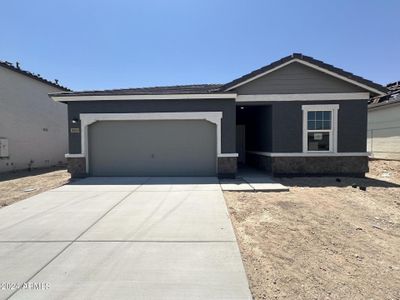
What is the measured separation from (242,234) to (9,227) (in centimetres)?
445

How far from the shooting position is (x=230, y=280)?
10.6 feet

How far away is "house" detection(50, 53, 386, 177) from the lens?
10367mm

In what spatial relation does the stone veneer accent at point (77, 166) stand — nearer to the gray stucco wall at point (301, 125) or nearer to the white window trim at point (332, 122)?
the gray stucco wall at point (301, 125)

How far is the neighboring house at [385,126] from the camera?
49.1 feet

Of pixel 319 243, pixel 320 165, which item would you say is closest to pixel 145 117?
pixel 320 165

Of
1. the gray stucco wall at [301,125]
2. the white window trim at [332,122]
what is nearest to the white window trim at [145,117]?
the gray stucco wall at [301,125]

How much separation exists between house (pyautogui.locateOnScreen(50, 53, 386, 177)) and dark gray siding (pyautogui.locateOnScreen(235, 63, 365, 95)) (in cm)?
4

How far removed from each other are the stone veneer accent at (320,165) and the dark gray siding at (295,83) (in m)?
2.67

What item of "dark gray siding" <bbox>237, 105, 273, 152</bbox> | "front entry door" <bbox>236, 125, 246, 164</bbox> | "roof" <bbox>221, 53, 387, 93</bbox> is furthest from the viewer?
"front entry door" <bbox>236, 125, 246, 164</bbox>

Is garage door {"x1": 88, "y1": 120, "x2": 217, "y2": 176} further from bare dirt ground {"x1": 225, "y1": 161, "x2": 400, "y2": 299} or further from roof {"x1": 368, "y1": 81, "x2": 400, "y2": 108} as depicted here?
roof {"x1": 368, "y1": 81, "x2": 400, "y2": 108}

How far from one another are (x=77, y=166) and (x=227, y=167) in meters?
5.99

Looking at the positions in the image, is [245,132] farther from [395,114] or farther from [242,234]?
[242,234]

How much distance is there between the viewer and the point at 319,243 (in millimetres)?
4367

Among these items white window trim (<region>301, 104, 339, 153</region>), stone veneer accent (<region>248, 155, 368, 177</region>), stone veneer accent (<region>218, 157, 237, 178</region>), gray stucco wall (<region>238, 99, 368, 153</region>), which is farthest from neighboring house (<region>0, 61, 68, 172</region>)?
white window trim (<region>301, 104, 339, 153</region>)
